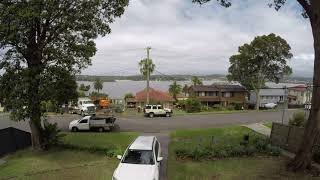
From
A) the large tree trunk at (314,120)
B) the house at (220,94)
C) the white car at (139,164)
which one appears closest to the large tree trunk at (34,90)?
the white car at (139,164)

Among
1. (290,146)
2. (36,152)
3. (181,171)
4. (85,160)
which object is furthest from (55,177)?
(290,146)

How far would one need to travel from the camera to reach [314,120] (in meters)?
18.8

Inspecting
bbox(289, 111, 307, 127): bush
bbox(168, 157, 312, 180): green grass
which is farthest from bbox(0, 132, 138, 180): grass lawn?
bbox(289, 111, 307, 127): bush

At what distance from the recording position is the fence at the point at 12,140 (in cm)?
2484

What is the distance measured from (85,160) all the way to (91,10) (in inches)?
381

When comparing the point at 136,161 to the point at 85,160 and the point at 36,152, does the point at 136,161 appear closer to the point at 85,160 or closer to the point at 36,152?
the point at 85,160

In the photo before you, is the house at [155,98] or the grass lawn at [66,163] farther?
the house at [155,98]

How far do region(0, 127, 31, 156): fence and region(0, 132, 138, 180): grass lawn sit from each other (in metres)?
0.64

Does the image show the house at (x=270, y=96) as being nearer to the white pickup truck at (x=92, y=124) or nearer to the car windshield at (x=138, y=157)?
the white pickup truck at (x=92, y=124)

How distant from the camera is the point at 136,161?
16.6 m

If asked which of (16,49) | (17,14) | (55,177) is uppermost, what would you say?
(17,14)

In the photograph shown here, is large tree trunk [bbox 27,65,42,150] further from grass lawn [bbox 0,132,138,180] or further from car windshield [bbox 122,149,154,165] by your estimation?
car windshield [bbox 122,149,154,165]

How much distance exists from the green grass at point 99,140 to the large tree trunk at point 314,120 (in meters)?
11.1

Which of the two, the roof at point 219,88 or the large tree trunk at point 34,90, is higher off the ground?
the roof at point 219,88
